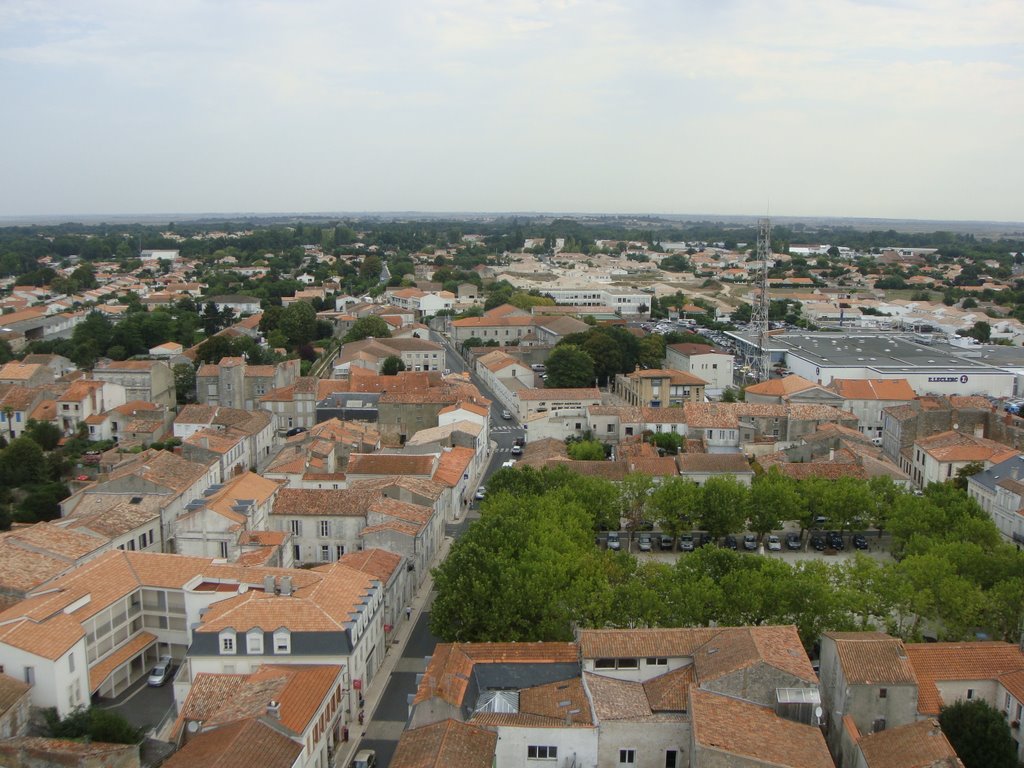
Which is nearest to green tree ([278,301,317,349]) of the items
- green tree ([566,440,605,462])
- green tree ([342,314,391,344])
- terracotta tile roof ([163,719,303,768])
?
green tree ([342,314,391,344])

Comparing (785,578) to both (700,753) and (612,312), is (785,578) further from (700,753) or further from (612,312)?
(612,312)

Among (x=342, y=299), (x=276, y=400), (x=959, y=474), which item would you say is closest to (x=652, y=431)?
(x=959, y=474)

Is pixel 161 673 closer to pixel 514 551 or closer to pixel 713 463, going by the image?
pixel 514 551

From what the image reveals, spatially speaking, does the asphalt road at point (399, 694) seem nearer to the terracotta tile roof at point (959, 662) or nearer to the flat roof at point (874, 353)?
the terracotta tile roof at point (959, 662)

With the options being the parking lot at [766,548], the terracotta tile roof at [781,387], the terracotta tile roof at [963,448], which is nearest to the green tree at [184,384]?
the parking lot at [766,548]

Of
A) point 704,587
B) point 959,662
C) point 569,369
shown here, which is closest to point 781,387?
point 569,369

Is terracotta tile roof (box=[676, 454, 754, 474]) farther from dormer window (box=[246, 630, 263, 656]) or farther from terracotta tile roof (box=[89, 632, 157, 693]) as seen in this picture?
terracotta tile roof (box=[89, 632, 157, 693])
